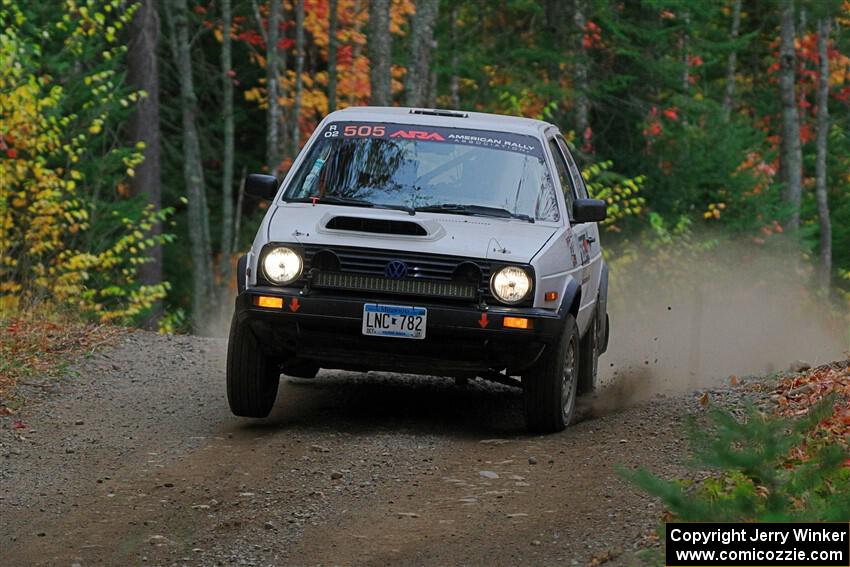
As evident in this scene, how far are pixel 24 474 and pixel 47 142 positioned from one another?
11303 millimetres

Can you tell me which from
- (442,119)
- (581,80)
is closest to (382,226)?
(442,119)

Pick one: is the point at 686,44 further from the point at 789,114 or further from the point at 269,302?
the point at 269,302

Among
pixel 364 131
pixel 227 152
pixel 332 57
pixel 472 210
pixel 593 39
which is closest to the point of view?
pixel 472 210

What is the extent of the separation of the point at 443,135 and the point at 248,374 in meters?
2.21

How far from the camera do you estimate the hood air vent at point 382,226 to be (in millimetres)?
9180

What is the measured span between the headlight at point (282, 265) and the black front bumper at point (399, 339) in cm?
8

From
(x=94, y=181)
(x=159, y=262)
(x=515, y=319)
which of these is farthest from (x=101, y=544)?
(x=159, y=262)

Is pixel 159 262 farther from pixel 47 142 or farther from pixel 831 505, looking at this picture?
pixel 831 505

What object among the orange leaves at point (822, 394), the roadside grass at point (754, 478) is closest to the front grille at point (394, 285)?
the orange leaves at point (822, 394)

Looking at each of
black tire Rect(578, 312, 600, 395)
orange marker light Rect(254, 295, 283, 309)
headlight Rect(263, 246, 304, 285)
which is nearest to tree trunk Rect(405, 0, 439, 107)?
black tire Rect(578, 312, 600, 395)

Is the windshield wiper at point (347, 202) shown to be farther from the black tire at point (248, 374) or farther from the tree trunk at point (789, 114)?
the tree trunk at point (789, 114)

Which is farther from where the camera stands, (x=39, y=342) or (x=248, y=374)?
(x=39, y=342)

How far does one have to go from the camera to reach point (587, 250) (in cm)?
1098

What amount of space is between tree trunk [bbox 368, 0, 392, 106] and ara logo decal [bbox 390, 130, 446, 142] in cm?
1112
